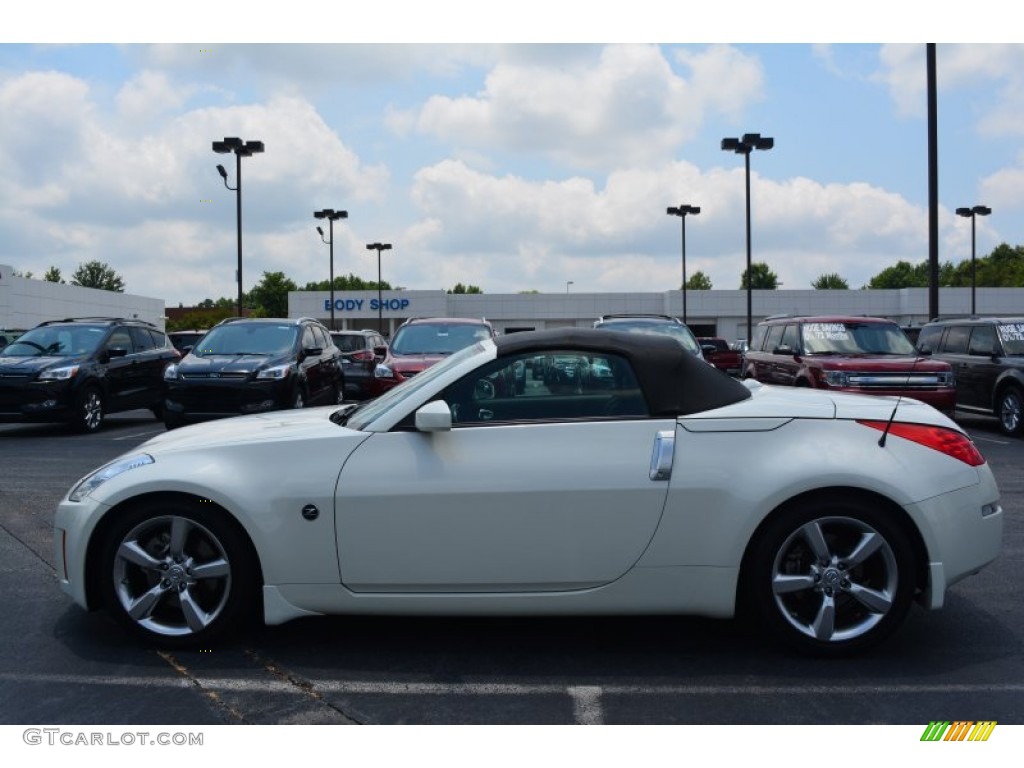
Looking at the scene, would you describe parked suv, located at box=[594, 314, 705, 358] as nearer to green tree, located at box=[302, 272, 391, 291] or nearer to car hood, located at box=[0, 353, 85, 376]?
car hood, located at box=[0, 353, 85, 376]

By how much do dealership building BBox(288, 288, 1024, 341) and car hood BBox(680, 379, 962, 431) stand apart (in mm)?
71372

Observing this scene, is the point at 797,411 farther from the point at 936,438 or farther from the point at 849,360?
the point at 849,360

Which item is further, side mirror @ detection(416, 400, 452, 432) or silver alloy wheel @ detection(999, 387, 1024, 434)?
silver alloy wheel @ detection(999, 387, 1024, 434)

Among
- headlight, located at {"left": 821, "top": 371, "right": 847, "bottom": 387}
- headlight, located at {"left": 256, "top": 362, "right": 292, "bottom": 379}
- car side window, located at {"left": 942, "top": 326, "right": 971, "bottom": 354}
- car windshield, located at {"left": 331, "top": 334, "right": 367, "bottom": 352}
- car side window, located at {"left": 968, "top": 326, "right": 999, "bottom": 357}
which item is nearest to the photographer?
headlight, located at {"left": 821, "top": 371, "right": 847, "bottom": 387}

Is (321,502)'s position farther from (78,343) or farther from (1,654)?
(78,343)

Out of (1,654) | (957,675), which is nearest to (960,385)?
(957,675)

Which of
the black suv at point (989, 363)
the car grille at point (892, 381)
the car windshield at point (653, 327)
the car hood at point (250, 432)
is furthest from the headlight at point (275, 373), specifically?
the black suv at point (989, 363)

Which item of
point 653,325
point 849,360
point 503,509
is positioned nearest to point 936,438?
point 503,509

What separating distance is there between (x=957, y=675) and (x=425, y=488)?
2371mm

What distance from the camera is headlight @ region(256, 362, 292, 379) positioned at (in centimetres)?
1383

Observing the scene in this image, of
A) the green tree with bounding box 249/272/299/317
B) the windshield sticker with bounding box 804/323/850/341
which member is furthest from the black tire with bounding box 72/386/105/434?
the green tree with bounding box 249/272/299/317

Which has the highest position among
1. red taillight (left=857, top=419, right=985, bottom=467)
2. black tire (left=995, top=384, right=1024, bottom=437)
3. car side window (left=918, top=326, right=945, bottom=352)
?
car side window (left=918, top=326, right=945, bottom=352)

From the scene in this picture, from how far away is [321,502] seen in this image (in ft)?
14.1

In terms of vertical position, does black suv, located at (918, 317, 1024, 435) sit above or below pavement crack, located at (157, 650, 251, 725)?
above
